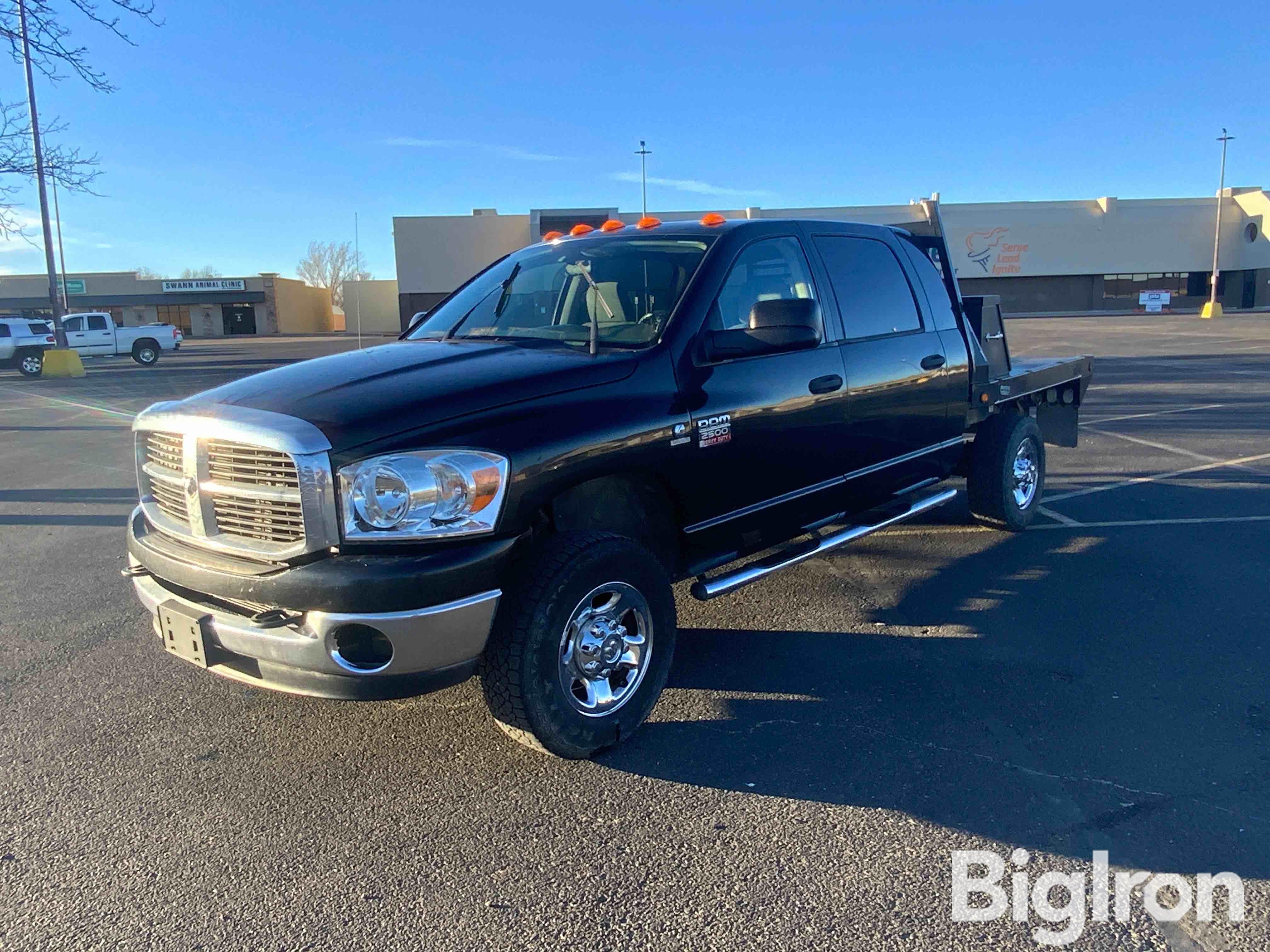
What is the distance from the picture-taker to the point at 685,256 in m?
4.25

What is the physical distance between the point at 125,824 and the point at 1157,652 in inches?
169

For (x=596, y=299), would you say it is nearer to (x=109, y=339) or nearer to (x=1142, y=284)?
(x=109, y=339)

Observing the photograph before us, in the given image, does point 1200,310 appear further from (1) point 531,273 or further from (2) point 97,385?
(1) point 531,273

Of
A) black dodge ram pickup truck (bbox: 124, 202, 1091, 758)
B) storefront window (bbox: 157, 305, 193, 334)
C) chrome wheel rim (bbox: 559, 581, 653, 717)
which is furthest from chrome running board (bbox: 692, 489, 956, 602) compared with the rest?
storefront window (bbox: 157, 305, 193, 334)

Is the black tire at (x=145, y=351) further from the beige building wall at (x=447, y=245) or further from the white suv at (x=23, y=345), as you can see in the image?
the beige building wall at (x=447, y=245)

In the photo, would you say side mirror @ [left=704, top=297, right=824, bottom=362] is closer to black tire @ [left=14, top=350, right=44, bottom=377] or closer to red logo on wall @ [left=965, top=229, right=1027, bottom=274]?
black tire @ [left=14, top=350, right=44, bottom=377]

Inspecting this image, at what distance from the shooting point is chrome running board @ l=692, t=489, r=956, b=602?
12.9 ft

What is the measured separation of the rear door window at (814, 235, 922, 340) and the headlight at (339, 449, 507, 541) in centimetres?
245

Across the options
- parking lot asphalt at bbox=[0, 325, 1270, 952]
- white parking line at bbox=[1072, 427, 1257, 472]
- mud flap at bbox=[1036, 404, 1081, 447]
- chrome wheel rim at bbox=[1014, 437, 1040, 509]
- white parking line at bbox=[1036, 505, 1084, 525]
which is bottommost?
parking lot asphalt at bbox=[0, 325, 1270, 952]

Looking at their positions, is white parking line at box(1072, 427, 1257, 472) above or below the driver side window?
below

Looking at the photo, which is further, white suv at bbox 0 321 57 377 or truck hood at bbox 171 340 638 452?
white suv at bbox 0 321 57 377

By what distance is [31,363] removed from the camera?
2928 centimetres

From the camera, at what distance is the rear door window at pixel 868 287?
4852 mm

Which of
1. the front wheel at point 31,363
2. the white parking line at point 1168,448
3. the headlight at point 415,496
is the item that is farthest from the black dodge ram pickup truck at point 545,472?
the front wheel at point 31,363
